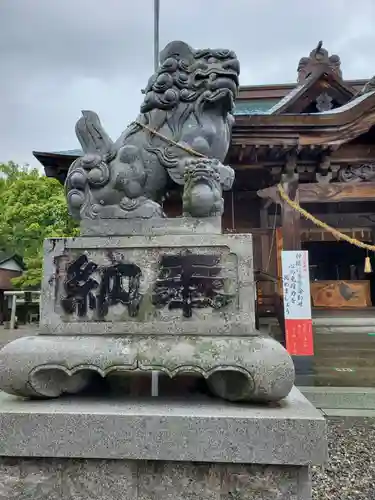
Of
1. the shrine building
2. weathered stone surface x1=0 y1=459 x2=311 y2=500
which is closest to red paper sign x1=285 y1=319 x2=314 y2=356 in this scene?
the shrine building

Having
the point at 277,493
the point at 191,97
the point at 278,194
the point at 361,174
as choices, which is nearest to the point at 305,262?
the point at 278,194

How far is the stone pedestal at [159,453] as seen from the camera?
57.9 inches

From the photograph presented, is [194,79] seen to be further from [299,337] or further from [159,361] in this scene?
[299,337]

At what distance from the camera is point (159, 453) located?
149 centimetres

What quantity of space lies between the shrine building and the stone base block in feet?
13.7

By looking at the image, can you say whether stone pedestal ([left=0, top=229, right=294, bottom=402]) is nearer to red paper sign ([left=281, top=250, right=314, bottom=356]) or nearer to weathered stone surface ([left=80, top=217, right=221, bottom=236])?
weathered stone surface ([left=80, top=217, right=221, bottom=236])

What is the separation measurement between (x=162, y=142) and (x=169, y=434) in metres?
1.55

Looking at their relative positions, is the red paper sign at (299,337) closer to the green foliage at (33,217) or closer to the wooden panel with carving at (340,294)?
the wooden panel with carving at (340,294)

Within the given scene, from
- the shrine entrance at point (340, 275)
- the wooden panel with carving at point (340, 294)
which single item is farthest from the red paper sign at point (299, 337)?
the wooden panel with carving at point (340, 294)

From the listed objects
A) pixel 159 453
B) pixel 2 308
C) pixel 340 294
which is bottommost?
pixel 159 453

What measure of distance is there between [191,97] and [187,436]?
1797mm

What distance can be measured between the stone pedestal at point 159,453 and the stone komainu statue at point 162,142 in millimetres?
1029

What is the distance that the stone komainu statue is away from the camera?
2105mm

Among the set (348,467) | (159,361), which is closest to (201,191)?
(159,361)
